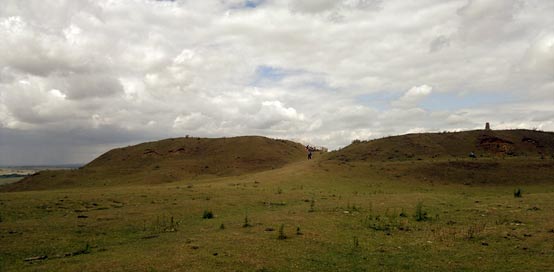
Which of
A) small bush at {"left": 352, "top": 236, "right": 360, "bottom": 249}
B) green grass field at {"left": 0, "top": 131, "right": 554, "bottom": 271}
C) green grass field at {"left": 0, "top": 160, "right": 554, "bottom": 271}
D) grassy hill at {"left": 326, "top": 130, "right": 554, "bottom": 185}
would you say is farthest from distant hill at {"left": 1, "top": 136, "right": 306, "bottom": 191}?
small bush at {"left": 352, "top": 236, "right": 360, "bottom": 249}

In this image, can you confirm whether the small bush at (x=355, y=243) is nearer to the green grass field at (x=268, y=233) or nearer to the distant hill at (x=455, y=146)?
the green grass field at (x=268, y=233)

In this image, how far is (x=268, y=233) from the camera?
13.3m

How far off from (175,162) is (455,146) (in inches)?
1381

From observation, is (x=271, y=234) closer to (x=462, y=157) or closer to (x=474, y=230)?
(x=474, y=230)

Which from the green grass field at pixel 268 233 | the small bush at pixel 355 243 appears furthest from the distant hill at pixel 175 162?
the small bush at pixel 355 243

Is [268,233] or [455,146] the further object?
[455,146]

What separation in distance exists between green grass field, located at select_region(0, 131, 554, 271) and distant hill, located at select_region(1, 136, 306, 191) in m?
20.7

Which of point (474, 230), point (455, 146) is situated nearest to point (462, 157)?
point (455, 146)

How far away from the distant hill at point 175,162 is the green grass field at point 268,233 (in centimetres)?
2065

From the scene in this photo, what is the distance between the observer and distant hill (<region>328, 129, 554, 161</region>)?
144 ft

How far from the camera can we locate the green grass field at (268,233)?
32.3ft

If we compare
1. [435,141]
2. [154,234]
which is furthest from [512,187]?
[154,234]

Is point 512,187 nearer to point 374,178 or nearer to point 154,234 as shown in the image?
point 374,178

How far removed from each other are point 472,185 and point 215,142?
40.1m
